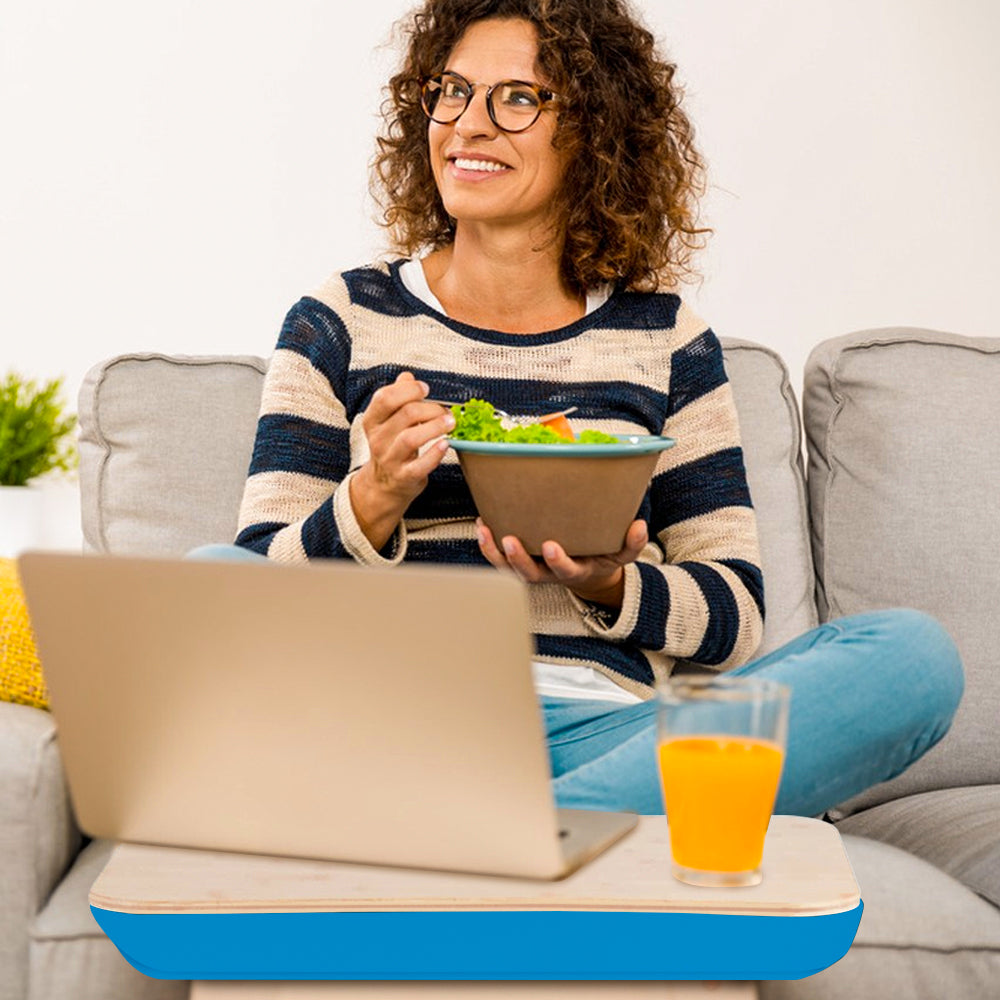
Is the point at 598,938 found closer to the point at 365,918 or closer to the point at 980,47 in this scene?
the point at 365,918

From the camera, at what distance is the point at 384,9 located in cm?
261

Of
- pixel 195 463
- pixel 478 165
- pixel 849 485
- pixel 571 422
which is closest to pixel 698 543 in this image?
pixel 571 422

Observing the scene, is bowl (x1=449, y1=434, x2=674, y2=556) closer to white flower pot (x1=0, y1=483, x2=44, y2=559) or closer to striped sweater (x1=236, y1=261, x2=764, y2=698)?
striped sweater (x1=236, y1=261, x2=764, y2=698)

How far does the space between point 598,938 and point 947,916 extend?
69cm

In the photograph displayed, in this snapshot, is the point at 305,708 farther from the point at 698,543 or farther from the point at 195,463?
the point at 195,463

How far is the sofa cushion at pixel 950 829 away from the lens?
4.90 ft

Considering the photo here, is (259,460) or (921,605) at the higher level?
(259,460)

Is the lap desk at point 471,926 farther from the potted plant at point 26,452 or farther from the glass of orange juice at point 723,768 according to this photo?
the potted plant at point 26,452

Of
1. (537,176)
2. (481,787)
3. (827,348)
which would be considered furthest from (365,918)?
(827,348)

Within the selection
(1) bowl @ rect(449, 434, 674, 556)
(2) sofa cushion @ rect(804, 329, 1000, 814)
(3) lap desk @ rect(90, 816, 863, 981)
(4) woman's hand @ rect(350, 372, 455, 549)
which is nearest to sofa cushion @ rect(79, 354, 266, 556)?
(4) woman's hand @ rect(350, 372, 455, 549)

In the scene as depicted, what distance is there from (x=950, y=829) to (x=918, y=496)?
19.5 inches

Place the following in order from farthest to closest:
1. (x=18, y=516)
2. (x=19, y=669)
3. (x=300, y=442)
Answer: (x=18, y=516)
(x=300, y=442)
(x=19, y=669)

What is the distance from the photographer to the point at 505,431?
Answer: 1.37 metres

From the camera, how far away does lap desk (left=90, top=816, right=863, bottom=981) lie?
83 cm
